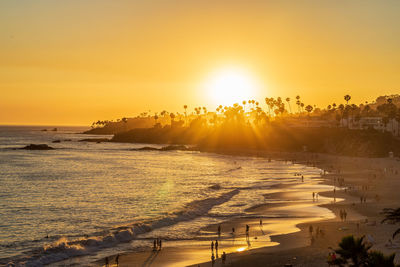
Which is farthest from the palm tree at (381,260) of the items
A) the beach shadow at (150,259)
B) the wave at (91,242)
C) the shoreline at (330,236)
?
the wave at (91,242)

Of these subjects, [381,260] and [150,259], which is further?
[150,259]

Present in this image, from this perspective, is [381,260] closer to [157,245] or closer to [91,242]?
[157,245]

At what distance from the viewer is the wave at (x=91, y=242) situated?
92.1 feet

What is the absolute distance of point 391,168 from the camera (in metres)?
82.5

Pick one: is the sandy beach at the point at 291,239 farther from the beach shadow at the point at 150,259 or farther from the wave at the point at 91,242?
the wave at the point at 91,242

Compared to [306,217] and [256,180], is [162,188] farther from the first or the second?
[306,217]

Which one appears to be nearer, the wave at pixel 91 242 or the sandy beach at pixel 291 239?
the sandy beach at pixel 291 239

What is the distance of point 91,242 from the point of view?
3206 centimetres

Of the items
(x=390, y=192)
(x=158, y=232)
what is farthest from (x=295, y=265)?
(x=390, y=192)

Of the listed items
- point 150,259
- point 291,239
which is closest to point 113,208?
point 150,259

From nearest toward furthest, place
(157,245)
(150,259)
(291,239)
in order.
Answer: (150,259) → (157,245) → (291,239)

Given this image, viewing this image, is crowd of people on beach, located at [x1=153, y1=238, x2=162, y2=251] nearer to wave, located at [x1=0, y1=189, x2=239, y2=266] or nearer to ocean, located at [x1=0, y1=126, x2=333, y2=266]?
ocean, located at [x1=0, y1=126, x2=333, y2=266]

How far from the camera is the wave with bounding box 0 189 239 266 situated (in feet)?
92.1

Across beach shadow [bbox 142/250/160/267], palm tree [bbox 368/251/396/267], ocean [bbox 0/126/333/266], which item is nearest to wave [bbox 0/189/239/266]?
ocean [bbox 0/126/333/266]
